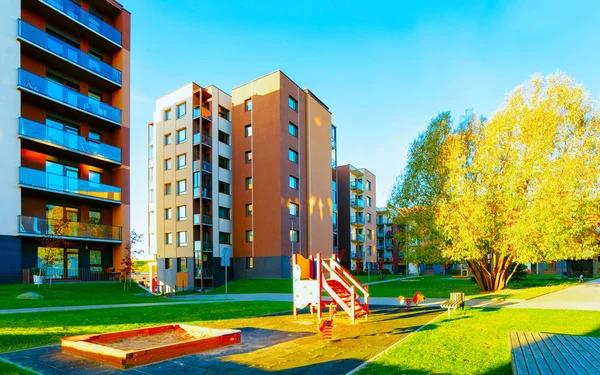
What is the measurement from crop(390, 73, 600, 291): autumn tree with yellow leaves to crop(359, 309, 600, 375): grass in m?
7.36

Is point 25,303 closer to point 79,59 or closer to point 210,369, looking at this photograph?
point 210,369

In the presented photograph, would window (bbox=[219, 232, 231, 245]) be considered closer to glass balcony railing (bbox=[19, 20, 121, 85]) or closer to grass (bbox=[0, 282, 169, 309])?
grass (bbox=[0, 282, 169, 309])

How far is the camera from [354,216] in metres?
71.9

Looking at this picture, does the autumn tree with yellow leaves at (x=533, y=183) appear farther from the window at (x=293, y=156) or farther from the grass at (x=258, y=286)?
the window at (x=293, y=156)

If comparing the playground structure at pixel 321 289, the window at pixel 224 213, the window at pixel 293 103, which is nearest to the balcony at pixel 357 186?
the window at pixel 293 103

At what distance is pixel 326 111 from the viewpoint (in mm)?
54312

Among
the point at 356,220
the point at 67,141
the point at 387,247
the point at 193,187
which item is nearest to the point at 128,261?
the point at 67,141

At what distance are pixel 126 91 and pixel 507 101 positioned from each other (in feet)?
92.9

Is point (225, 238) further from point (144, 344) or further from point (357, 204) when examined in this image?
point (144, 344)

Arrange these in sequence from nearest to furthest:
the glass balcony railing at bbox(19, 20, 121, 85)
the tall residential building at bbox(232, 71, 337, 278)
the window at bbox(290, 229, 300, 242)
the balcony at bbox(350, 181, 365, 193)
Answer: the glass balcony railing at bbox(19, 20, 121, 85) < the tall residential building at bbox(232, 71, 337, 278) < the window at bbox(290, 229, 300, 242) < the balcony at bbox(350, 181, 365, 193)

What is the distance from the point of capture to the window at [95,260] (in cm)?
2923

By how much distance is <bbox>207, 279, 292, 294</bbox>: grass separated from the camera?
3485 cm

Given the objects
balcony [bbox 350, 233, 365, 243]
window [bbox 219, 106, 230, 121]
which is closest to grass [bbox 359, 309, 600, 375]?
window [bbox 219, 106, 230, 121]

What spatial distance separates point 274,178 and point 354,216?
32175 mm
